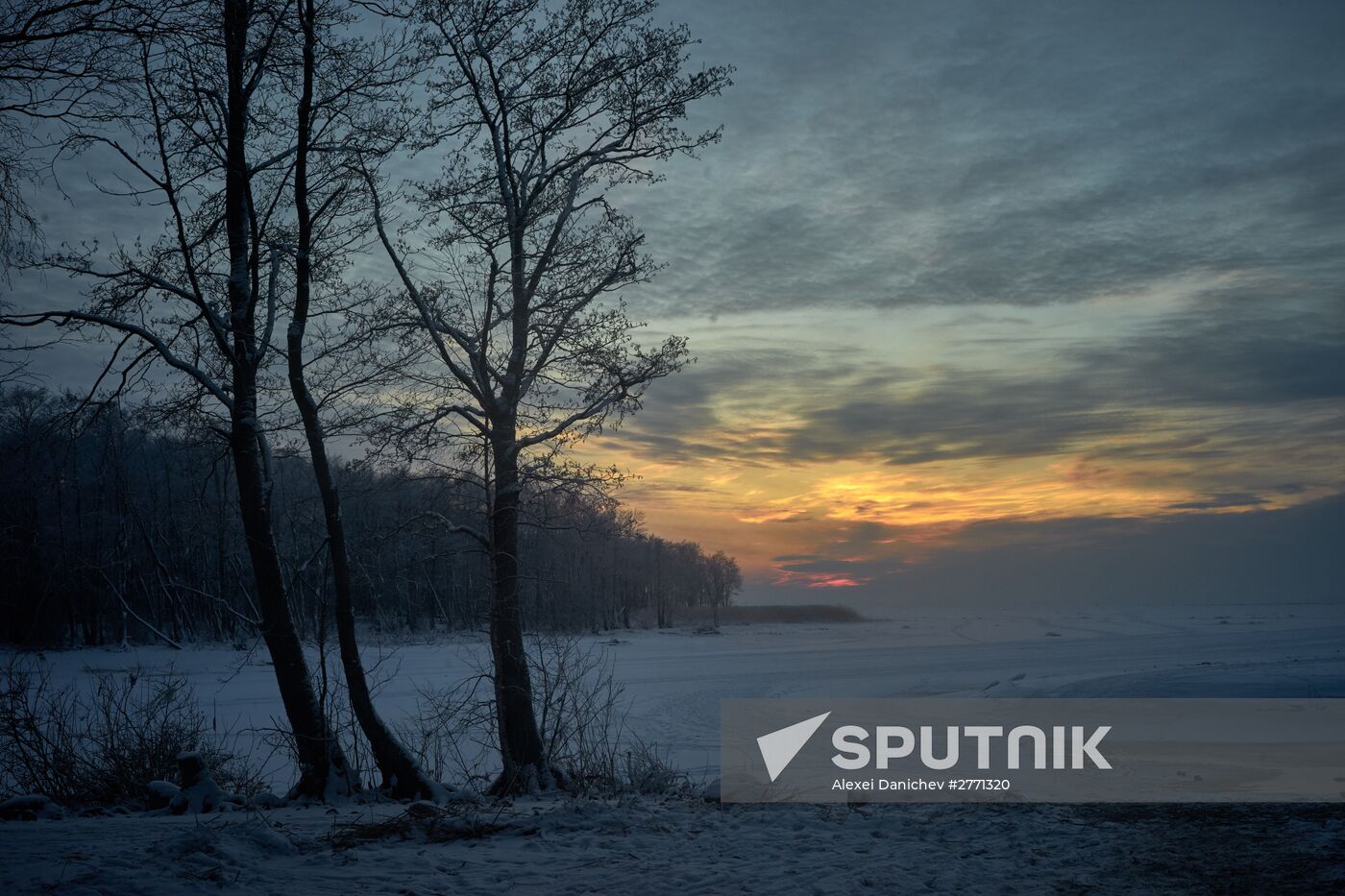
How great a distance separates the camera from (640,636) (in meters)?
60.4

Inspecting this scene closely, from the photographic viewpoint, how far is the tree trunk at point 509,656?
10781 mm

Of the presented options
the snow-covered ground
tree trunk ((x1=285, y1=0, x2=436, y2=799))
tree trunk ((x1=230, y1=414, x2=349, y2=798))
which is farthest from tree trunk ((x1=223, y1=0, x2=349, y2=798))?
the snow-covered ground

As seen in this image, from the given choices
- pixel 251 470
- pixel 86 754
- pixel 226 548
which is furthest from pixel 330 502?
pixel 226 548

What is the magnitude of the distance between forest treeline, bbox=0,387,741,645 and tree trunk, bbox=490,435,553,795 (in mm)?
462

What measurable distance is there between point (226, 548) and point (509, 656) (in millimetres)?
28091

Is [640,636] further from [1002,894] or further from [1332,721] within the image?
[1002,894]

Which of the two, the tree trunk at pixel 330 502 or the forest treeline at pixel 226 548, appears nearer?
→ the tree trunk at pixel 330 502

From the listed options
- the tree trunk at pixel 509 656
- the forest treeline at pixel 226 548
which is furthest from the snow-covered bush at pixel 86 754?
the tree trunk at pixel 509 656

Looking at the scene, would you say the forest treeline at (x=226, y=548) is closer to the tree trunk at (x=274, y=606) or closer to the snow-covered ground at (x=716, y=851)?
the tree trunk at (x=274, y=606)

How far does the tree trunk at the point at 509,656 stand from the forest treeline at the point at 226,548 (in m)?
0.46

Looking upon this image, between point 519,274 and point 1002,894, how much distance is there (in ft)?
29.6

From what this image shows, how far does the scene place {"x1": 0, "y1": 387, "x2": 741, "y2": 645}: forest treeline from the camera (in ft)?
37.5

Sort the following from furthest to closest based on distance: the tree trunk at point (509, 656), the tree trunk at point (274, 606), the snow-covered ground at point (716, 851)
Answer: the tree trunk at point (509, 656) < the tree trunk at point (274, 606) < the snow-covered ground at point (716, 851)

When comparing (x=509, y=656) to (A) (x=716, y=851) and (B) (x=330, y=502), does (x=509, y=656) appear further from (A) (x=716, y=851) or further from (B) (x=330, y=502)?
(A) (x=716, y=851)
